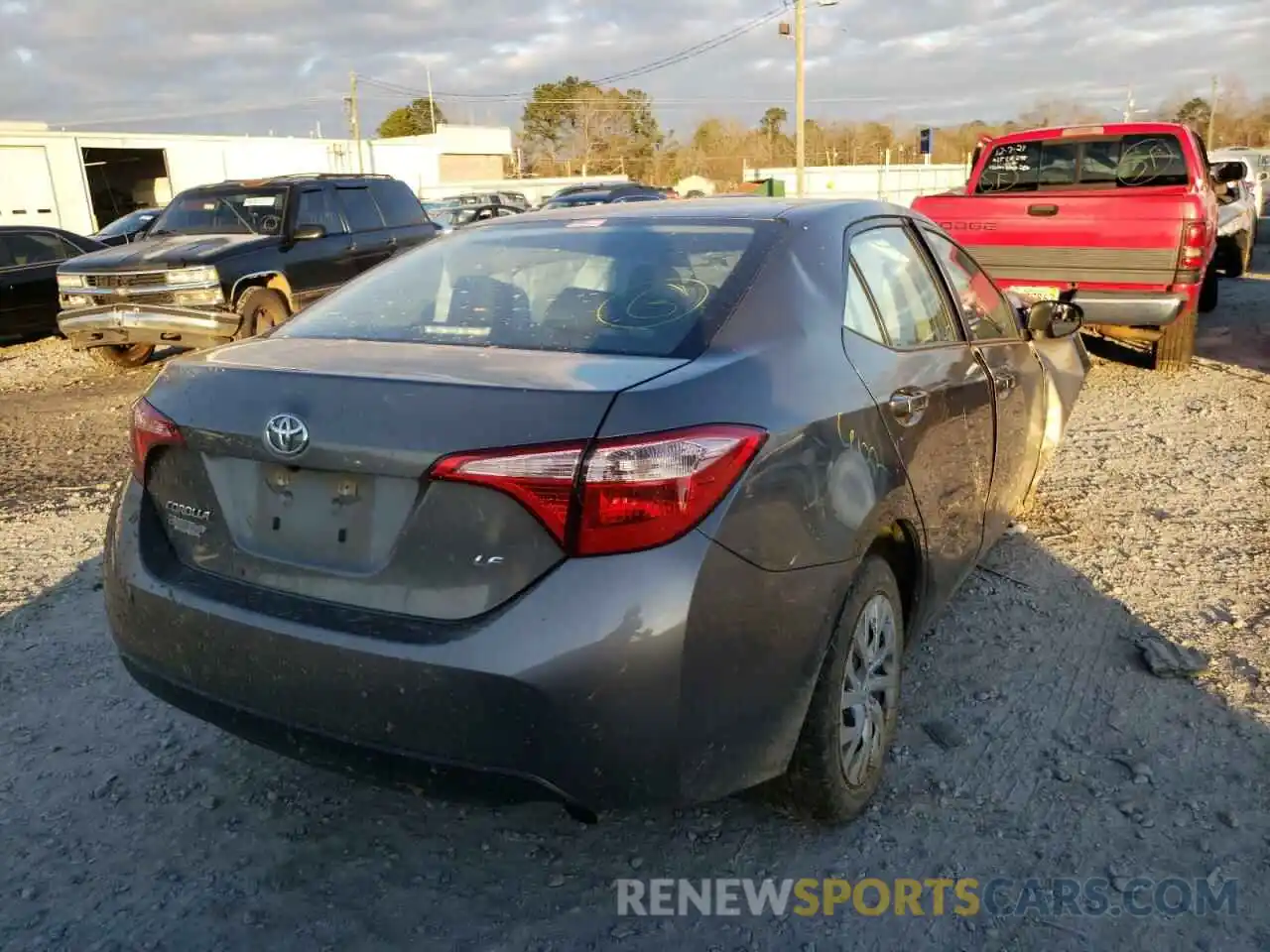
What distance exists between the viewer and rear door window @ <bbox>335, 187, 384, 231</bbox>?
1063 centimetres

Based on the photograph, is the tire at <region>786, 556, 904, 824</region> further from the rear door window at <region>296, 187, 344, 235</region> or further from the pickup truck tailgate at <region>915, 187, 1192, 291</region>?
the rear door window at <region>296, 187, 344, 235</region>

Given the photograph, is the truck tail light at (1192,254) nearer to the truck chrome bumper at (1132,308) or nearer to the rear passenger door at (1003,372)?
the truck chrome bumper at (1132,308)

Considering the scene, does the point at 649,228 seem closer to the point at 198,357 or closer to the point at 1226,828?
the point at 198,357

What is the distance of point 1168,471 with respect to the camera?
19.4 feet

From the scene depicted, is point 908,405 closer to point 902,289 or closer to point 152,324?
point 902,289

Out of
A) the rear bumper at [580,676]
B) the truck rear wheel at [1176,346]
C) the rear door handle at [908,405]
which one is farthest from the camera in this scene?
the truck rear wheel at [1176,346]

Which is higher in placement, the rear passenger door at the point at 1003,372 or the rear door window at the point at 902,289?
the rear door window at the point at 902,289

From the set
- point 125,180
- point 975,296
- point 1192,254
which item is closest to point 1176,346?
point 1192,254

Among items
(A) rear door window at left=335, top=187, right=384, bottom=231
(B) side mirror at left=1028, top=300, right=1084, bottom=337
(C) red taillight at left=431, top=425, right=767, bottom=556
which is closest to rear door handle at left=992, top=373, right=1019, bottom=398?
(B) side mirror at left=1028, top=300, right=1084, bottom=337

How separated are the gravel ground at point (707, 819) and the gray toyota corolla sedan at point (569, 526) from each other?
13.9 inches

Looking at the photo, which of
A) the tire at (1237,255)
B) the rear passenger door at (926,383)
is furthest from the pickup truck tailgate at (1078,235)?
the tire at (1237,255)

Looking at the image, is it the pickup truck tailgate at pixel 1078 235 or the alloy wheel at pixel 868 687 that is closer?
the alloy wheel at pixel 868 687

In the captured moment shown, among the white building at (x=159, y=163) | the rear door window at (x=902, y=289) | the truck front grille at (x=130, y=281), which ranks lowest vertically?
the truck front grille at (x=130, y=281)

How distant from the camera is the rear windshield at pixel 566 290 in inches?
101
